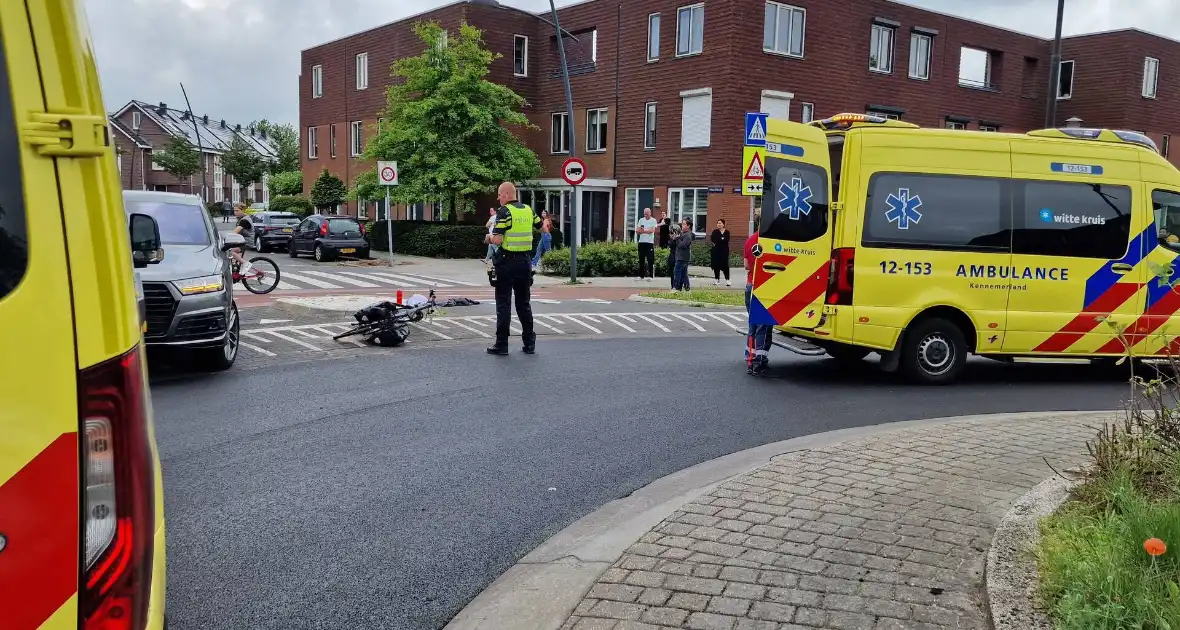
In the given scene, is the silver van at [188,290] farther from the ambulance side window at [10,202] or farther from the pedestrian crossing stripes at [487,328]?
the ambulance side window at [10,202]

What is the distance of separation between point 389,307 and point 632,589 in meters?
7.83

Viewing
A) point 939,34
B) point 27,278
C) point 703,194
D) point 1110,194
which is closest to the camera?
point 27,278

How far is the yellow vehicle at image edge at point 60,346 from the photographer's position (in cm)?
171

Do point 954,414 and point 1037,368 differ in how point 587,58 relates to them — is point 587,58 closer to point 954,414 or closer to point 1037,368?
point 1037,368

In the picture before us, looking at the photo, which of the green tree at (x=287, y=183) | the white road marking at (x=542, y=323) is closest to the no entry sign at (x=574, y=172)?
the white road marking at (x=542, y=323)

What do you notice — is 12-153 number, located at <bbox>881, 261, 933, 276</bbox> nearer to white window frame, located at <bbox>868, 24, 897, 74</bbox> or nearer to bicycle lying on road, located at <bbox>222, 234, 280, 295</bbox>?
bicycle lying on road, located at <bbox>222, 234, 280, 295</bbox>

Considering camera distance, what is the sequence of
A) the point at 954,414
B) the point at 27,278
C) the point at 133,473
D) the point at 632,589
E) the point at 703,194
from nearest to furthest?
the point at 27,278, the point at 133,473, the point at 632,589, the point at 954,414, the point at 703,194

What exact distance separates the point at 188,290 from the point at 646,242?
14.2 metres

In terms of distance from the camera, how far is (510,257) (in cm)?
1019

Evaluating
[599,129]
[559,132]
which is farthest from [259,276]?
[559,132]

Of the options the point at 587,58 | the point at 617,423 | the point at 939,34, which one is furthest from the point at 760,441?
the point at 939,34

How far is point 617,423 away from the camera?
7.23 metres

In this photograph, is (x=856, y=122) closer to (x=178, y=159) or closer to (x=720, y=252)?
(x=720, y=252)

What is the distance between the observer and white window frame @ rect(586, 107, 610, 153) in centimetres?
Result: 3359
